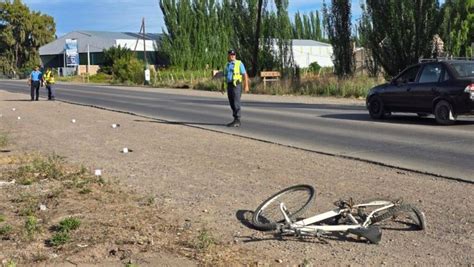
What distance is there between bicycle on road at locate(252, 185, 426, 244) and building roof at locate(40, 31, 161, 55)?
290ft

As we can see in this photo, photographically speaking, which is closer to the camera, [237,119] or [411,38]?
[237,119]

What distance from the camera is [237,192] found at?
7945 mm

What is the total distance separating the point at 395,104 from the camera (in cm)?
1672

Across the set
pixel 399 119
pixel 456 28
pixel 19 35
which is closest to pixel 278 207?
pixel 399 119

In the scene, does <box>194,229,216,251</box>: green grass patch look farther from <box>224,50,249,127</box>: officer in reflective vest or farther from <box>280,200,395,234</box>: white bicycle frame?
<box>224,50,249,127</box>: officer in reflective vest

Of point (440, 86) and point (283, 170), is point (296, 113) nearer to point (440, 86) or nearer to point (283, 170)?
point (440, 86)

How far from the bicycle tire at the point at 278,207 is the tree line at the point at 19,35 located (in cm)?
11664

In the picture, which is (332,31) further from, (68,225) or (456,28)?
(68,225)

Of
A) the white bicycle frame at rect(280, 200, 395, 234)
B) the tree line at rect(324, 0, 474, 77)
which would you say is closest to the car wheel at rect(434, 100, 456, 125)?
the white bicycle frame at rect(280, 200, 395, 234)

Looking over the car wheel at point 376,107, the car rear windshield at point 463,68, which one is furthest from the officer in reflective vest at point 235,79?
the car rear windshield at point 463,68

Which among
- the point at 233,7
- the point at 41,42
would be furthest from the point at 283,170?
the point at 41,42

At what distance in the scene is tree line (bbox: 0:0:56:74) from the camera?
393ft

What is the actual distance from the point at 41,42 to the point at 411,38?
345ft

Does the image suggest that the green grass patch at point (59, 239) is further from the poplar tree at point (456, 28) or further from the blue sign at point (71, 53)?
the blue sign at point (71, 53)
